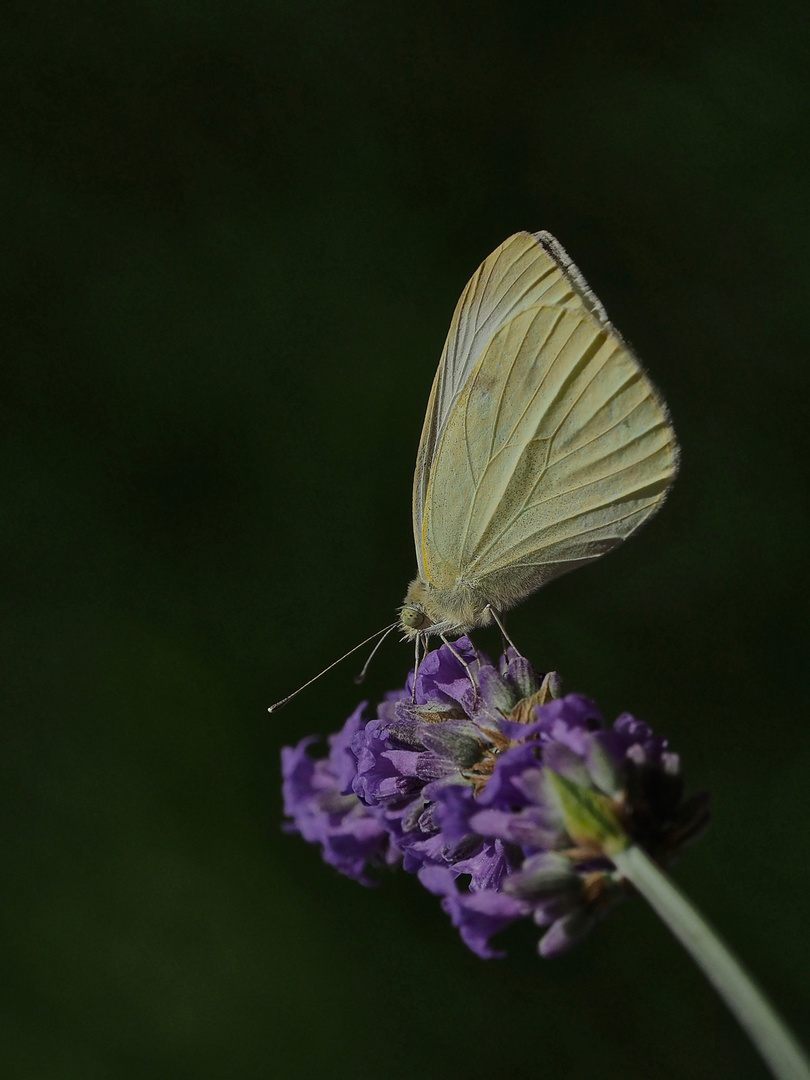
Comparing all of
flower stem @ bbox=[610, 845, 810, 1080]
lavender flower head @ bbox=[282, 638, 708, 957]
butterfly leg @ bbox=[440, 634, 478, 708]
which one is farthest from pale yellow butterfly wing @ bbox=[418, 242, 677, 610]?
flower stem @ bbox=[610, 845, 810, 1080]

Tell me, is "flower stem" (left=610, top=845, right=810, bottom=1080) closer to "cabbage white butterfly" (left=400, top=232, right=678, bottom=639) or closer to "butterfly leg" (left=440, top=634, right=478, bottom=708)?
"butterfly leg" (left=440, top=634, right=478, bottom=708)

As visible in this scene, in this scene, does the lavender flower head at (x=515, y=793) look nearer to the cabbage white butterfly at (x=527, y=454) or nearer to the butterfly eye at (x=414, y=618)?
the butterfly eye at (x=414, y=618)

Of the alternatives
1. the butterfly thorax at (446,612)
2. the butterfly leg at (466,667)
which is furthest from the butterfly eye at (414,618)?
the butterfly leg at (466,667)

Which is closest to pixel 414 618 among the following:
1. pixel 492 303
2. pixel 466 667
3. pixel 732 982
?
pixel 466 667

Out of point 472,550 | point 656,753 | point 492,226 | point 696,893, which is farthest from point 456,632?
point 492,226

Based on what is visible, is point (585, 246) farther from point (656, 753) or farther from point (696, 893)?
point (656, 753)

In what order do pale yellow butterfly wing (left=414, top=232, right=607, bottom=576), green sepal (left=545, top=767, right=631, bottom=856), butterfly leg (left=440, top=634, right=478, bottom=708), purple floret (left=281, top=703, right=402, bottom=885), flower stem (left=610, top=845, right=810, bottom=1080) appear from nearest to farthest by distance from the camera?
flower stem (left=610, top=845, right=810, bottom=1080) → green sepal (left=545, top=767, right=631, bottom=856) → butterfly leg (left=440, top=634, right=478, bottom=708) → purple floret (left=281, top=703, right=402, bottom=885) → pale yellow butterfly wing (left=414, top=232, right=607, bottom=576)

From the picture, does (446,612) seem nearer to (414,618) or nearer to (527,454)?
(414,618)
